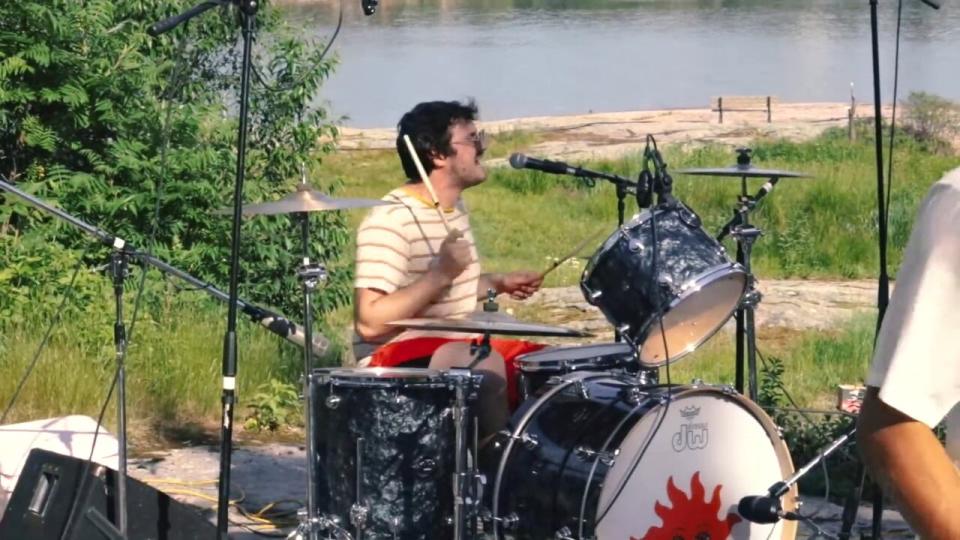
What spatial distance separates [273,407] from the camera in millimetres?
6113

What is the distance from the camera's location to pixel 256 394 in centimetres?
626

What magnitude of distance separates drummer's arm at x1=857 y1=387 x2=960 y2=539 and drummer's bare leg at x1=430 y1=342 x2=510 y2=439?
103 inches

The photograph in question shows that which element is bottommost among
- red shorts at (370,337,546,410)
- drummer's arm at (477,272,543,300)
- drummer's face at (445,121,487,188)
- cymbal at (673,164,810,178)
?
red shorts at (370,337,546,410)

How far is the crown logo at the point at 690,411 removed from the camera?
3.88 meters

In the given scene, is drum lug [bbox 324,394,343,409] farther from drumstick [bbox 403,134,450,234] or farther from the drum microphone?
the drum microphone

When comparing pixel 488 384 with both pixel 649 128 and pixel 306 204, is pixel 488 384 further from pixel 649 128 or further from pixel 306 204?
pixel 649 128

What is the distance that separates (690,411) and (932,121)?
15221 mm

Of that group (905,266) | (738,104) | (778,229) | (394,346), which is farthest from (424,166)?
(738,104)

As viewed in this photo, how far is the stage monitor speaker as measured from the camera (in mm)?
3604

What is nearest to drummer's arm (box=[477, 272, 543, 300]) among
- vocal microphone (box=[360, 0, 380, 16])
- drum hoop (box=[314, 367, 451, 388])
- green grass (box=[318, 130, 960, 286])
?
drum hoop (box=[314, 367, 451, 388])

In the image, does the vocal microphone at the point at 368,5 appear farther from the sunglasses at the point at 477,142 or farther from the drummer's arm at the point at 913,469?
the drummer's arm at the point at 913,469

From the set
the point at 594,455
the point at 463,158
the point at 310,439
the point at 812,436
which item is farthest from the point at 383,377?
the point at 812,436

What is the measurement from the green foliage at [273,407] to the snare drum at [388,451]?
2.13 meters

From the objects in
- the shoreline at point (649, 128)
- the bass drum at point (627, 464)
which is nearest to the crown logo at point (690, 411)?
the bass drum at point (627, 464)
